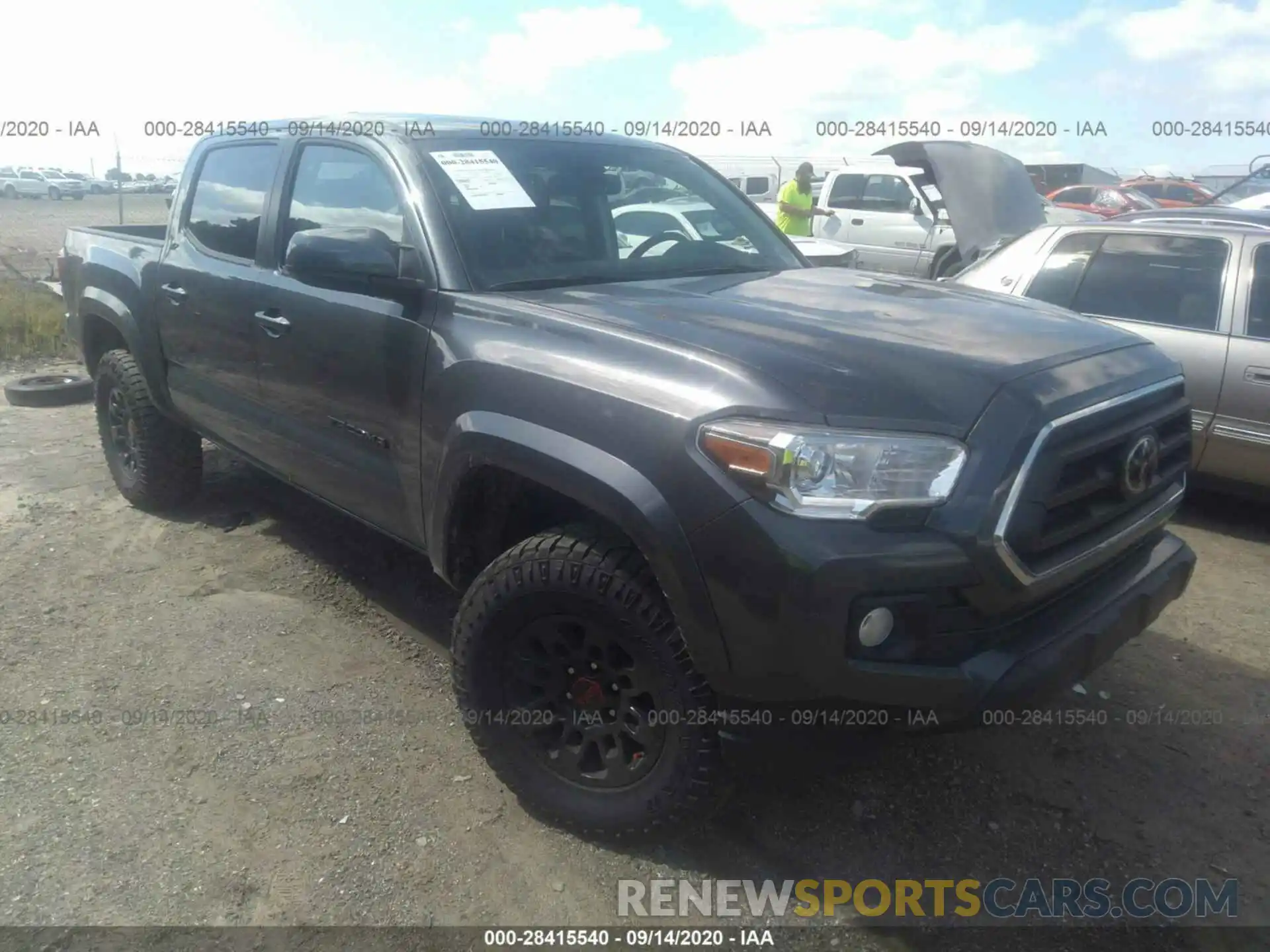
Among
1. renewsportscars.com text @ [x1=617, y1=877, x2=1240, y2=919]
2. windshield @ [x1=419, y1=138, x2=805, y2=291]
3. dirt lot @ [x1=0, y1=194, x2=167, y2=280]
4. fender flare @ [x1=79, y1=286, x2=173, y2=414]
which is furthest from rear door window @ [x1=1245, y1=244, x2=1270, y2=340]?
dirt lot @ [x1=0, y1=194, x2=167, y2=280]

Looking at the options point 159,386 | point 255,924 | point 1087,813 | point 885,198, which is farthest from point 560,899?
point 885,198

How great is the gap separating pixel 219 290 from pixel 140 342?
94 centimetres

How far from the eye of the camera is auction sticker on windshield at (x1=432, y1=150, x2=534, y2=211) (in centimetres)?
300

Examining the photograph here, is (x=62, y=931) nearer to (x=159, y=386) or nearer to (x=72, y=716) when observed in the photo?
(x=72, y=716)

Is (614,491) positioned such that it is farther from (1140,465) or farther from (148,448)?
(148,448)

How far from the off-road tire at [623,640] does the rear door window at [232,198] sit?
1.92m

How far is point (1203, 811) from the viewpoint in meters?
2.83

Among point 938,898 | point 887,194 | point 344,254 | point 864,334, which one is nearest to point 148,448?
point 344,254

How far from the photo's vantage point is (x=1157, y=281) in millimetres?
5180

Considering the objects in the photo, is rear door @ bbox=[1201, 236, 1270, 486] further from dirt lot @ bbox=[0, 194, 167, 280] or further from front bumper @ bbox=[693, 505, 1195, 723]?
dirt lot @ bbox=[0, 194, 167, 280]

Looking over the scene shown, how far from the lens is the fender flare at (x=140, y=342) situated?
440cm

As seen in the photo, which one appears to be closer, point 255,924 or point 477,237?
point 255,924

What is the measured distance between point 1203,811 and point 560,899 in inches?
74.3

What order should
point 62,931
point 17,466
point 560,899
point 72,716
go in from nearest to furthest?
point 62,931
point 560,899
point 72,716
point 17,466
